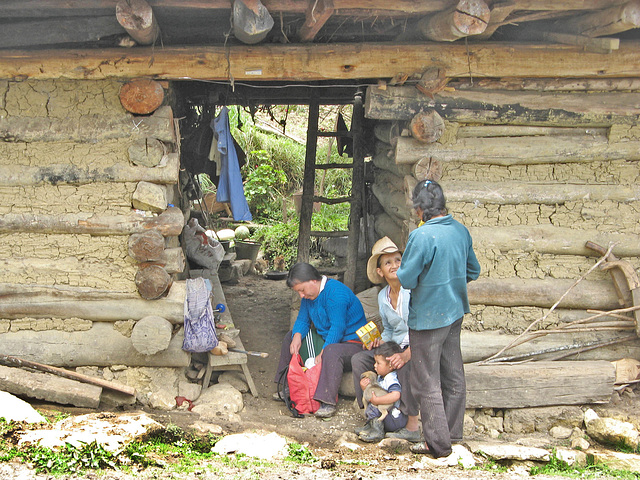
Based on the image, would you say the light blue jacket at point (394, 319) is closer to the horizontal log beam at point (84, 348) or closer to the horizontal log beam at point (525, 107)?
the horizontal log beam at point (525, 107)

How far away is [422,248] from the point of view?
13.0ft

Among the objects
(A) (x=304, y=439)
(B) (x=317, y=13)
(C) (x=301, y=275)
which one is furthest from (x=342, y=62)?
(A) (x=304, y=439)

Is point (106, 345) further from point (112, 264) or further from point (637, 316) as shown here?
point (637, 316)

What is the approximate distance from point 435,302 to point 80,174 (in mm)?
3195

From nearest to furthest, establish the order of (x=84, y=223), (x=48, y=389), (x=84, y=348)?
(x=48, y=389) → (x=84, y=223) → (x=84, y=348)

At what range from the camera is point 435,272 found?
13.3ft

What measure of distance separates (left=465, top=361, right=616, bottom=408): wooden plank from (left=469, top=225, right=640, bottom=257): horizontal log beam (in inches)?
41.8

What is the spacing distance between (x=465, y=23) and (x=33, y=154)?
3698 millimetres

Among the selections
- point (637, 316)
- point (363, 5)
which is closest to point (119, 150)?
point (363, 5)

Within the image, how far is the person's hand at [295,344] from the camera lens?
552 centimetres

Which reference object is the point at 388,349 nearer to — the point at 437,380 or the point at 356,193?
the point at 437,380

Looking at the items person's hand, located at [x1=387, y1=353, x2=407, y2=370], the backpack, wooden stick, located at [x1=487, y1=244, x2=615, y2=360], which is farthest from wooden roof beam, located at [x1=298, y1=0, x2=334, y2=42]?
wooden stick, located at [x1=487, y1=244, x2=615, y2=360]

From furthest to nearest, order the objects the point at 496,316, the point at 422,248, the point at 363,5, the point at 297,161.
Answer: the point at 297,161, the point at 496,316, the point at 363,5, the point at 422,248

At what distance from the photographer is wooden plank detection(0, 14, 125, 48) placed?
4816 mm
